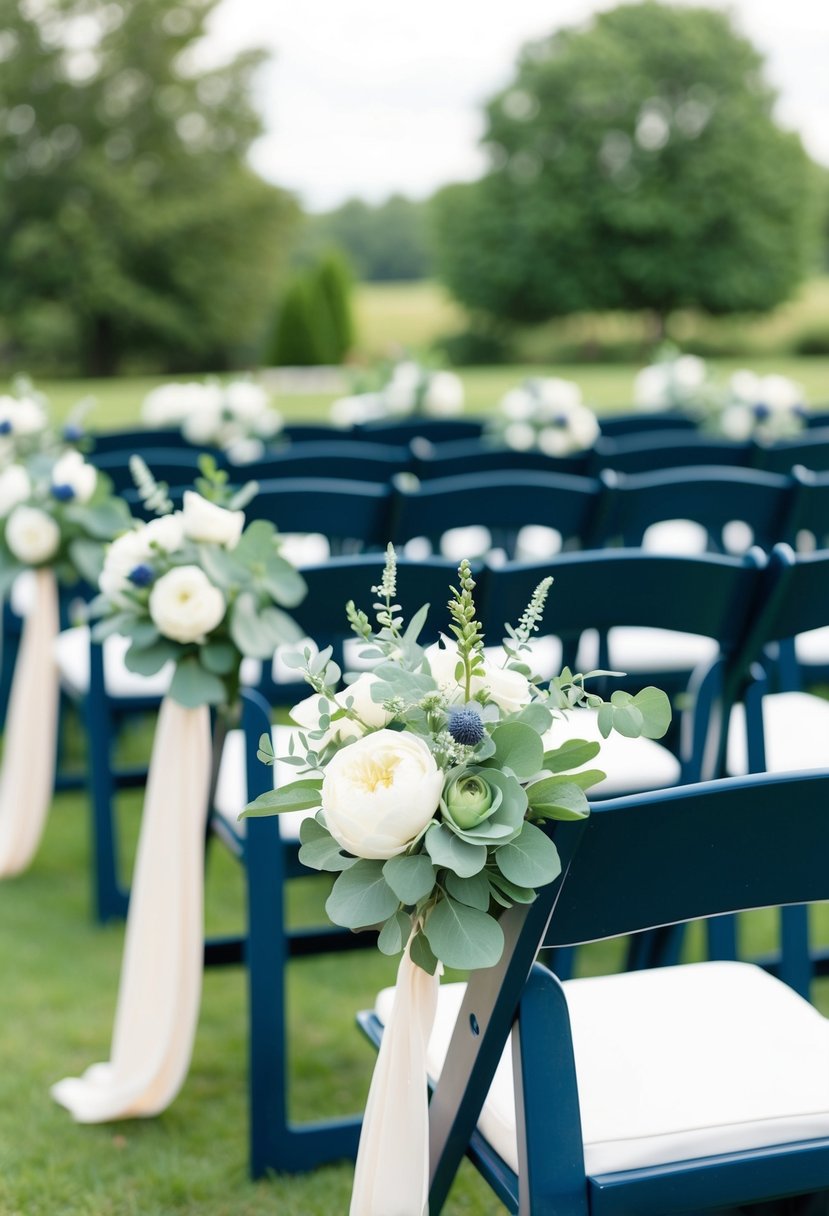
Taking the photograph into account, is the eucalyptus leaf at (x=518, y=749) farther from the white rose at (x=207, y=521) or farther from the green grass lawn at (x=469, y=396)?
the green grass lawn at (x=469, y=396)

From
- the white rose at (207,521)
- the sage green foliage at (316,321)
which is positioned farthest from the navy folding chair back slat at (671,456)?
the sage green foliage at (316,321)

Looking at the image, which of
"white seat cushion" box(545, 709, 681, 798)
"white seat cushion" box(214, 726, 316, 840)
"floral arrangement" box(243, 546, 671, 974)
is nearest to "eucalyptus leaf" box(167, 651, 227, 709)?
"white seat cushion" box(214, 726, 316, 840)

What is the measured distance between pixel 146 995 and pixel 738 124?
4594cm

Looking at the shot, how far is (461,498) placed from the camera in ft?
10.7

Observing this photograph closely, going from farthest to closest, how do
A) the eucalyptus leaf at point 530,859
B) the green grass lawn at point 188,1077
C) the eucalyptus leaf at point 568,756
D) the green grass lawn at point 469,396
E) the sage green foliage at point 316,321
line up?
the sage green foliage at point 316,321
the green grass lawn at point 469,396
the green grass lawn at point 188,1077
the eucalyptus leaf at point 568,756
the eucalyptus leaf at point 530,859

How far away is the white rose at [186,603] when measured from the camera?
2.46 metres

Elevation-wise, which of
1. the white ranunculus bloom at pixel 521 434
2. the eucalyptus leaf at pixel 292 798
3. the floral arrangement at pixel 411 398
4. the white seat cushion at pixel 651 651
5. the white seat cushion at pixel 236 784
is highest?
the floral arrangement at pixel 411 398

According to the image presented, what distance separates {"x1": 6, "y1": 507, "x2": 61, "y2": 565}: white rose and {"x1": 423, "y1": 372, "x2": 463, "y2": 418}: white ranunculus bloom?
3.41 m

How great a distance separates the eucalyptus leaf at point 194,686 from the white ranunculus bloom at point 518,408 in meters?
3.27

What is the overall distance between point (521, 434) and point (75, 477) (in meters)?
2.53

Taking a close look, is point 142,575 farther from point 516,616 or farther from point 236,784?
point 516,616

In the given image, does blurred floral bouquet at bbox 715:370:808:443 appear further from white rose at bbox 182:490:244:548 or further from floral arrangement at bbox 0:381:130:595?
white rose at bbox 182:490:244:548

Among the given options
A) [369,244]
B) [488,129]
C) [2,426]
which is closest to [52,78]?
[488,129]

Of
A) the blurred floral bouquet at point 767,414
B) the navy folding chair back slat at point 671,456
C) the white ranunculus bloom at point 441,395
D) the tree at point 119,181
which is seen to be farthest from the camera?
the tree at point 119,181
